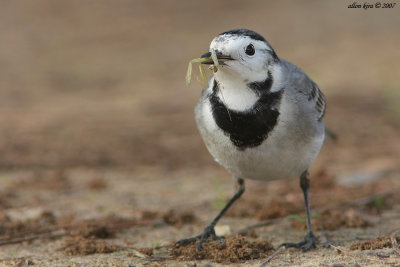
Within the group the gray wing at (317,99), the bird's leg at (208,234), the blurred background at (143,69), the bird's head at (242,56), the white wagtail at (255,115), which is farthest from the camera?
the blurred background at (143,69)

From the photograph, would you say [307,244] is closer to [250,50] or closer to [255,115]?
[255,115]

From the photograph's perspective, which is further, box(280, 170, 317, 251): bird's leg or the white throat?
box(280, 170, 317, 251): bird's leg

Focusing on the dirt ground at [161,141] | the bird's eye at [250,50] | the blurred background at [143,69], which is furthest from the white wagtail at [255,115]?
the blurred background at [143,69]

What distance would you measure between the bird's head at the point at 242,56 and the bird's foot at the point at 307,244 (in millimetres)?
1360

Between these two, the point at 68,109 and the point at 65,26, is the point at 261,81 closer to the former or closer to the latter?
the point at 68,109

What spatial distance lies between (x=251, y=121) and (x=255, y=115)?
6cm

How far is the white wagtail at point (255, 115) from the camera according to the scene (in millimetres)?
4656

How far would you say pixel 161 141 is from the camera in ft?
31.1

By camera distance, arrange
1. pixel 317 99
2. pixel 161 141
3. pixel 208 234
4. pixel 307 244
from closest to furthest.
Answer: pixel 307 244 < pixel 208 234 < pixel 317 99 < pixel 161 141

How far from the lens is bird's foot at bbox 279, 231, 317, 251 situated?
4.88m

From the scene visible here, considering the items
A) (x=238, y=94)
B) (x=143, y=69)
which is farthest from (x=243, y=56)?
(x=143, y=69)

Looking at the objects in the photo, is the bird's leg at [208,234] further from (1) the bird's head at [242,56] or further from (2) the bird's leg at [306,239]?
(1) the bird's head at [242,56]

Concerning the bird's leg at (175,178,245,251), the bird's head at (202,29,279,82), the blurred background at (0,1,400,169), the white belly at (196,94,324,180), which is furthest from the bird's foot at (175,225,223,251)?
the blurred background at (0,1,400,169)

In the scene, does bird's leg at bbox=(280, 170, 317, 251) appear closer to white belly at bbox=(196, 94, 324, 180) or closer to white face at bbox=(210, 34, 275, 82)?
white belly at bbox=(196, 94, 324, 180)
